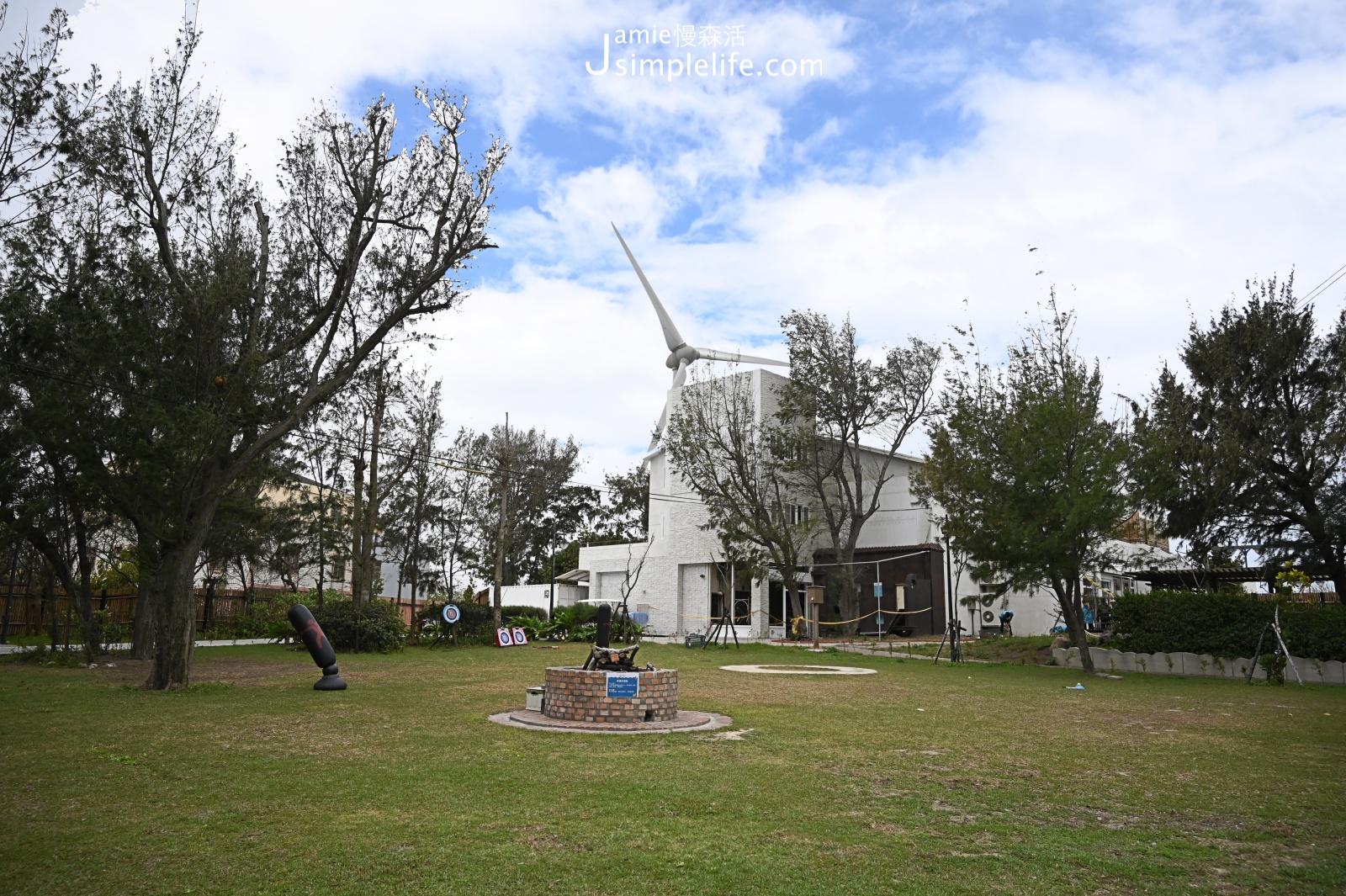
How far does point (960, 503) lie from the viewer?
21812mm

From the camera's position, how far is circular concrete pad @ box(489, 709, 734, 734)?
9.76 m

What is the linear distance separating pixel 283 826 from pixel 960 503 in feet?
61.7

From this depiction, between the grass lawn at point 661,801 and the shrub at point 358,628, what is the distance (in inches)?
449

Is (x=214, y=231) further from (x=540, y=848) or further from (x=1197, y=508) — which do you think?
(x=1197, y=508)

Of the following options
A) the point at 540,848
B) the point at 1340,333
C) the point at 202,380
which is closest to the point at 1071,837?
the point at 540,848

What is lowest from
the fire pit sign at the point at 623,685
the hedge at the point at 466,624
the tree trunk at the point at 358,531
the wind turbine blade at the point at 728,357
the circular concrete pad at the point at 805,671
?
the circular concrete pad at the point at 805,671

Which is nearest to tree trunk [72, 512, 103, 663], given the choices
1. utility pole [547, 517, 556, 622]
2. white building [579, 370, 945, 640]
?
utility pole [547, 517, 556, 622]

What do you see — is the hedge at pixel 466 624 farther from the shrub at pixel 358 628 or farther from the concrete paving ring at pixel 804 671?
the concrete paving ring at pixel 804 671

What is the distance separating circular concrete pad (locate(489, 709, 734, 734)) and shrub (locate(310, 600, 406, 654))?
14.4m

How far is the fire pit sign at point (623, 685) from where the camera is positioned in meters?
10.3

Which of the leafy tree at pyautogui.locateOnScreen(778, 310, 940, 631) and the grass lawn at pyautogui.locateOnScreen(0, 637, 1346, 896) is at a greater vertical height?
the leafy tree at pyautogui.locateOnScreen(778, 310, 940, 631)

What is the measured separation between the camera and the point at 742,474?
34.4 metres

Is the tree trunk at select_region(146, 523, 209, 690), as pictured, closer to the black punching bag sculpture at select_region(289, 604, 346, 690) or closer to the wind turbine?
the black punching bag sculpture at select_region(289, 604, 346, 690)

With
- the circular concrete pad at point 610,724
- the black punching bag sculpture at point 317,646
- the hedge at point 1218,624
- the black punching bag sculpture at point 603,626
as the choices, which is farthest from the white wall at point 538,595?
the circular concrete pad at point 610,724
